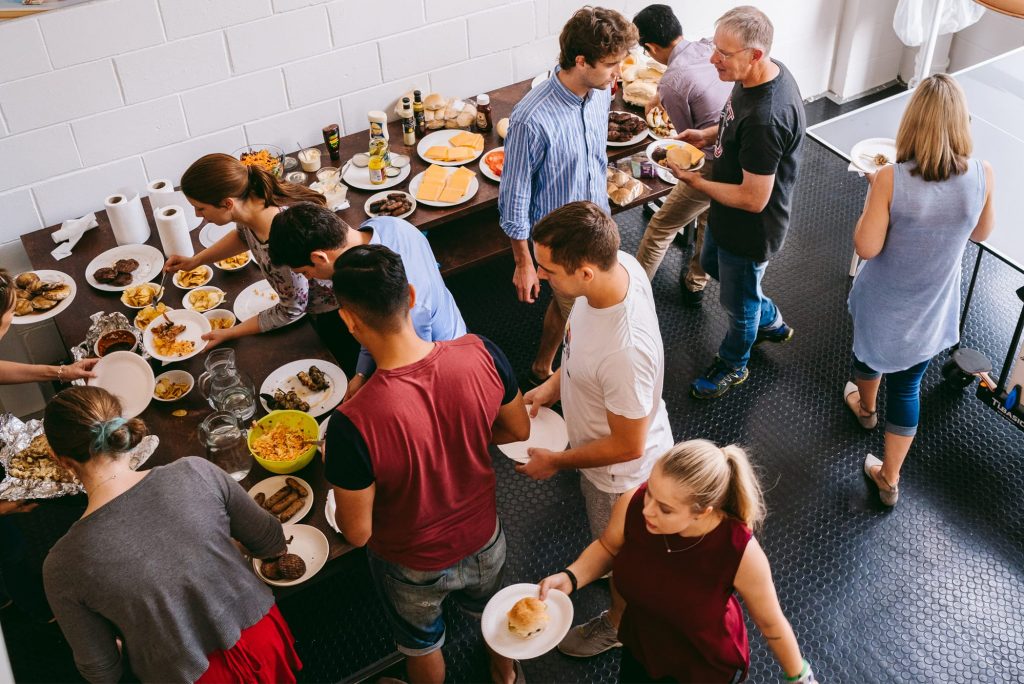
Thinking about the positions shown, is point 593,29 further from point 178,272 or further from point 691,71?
point 178,272

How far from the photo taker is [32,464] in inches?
102

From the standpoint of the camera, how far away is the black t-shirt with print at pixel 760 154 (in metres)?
3.03

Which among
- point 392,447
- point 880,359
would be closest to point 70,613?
point 392,447

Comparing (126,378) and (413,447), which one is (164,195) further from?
(413,447)

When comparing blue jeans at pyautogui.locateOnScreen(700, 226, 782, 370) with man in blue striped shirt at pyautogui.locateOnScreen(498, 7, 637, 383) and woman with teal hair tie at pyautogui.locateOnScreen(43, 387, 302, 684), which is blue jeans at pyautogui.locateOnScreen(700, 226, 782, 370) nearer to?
man in blue striped shirt at pyautogui.locateOnScreen(498, 7, 637, 383)

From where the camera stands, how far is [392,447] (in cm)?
201

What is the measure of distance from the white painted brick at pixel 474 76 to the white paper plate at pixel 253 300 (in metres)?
1.56

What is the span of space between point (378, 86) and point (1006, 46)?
3921 mm

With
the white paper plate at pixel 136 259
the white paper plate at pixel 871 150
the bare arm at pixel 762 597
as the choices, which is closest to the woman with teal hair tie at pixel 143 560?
the bare arm at pixel 762 597

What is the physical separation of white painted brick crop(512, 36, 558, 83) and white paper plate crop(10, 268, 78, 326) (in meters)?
2.40

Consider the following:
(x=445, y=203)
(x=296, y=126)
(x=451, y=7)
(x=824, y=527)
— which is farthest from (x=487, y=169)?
(x=824, y=527)

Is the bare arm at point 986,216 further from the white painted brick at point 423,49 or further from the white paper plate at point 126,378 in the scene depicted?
the white paper plate at point 126,378

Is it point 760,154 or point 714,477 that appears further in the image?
point 760,154

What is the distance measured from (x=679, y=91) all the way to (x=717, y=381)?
1.31m
